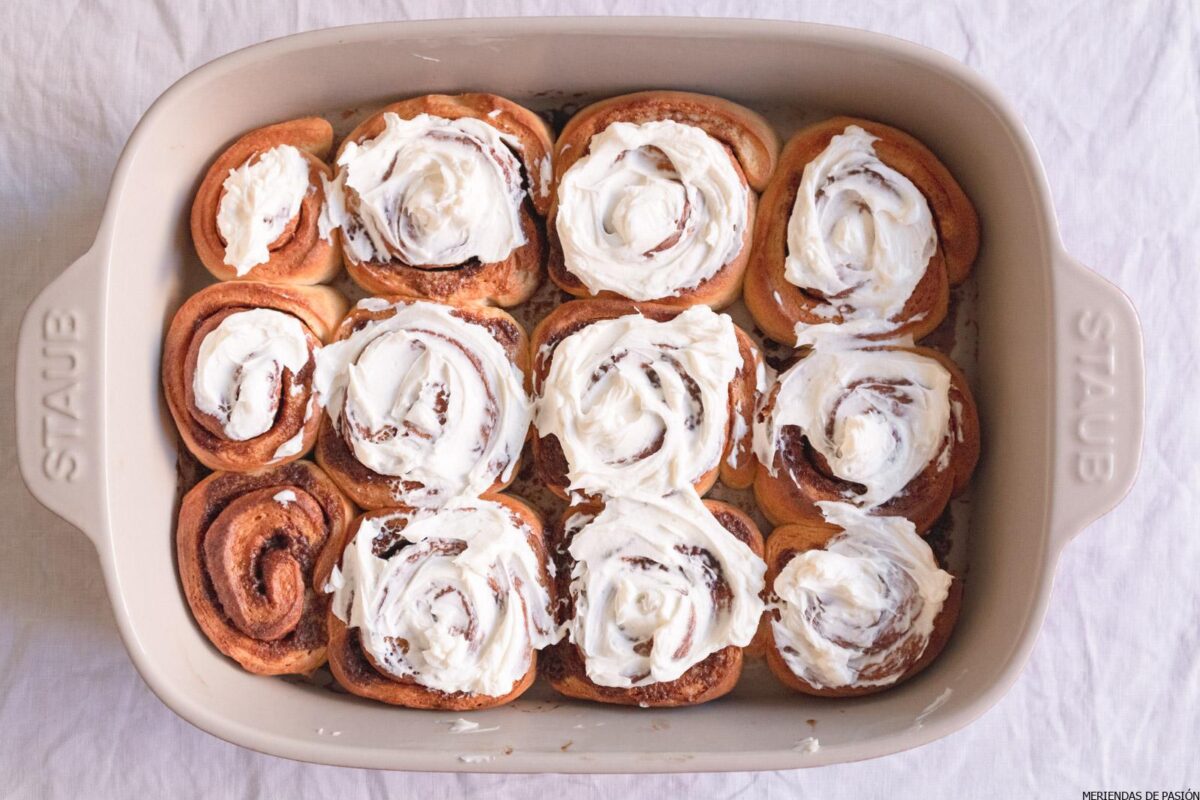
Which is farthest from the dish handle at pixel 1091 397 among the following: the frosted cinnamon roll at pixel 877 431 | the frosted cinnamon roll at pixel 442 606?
the frosted cinnamon roll at pixel 442 606

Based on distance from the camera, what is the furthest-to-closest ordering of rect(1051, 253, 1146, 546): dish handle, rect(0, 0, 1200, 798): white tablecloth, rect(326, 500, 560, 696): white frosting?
rect(0, 0, 1200, 798): white tablecloth, rect(326, 500, 560, 696): white frosting, rect(1051, 253, 1146, 546): dish handle

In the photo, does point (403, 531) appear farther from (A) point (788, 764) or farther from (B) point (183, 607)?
(A) point (788, 764)

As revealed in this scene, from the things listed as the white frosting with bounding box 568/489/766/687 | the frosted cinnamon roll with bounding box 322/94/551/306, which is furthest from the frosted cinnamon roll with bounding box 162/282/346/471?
the white frosting with bounding box 568/489/766/687

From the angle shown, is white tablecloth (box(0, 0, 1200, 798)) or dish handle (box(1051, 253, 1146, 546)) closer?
dish handle (box(1051, 253, 1146, 546))

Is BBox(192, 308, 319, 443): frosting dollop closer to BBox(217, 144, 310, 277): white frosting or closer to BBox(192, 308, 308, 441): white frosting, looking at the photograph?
BBox(192, 308, 308, 441): white frosting

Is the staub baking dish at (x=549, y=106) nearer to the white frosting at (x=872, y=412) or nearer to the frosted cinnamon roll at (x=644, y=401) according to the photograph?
the white frosting at (x=872, y=412)

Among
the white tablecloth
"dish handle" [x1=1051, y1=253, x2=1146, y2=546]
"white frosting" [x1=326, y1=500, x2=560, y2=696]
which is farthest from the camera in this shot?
the white tablecloth
